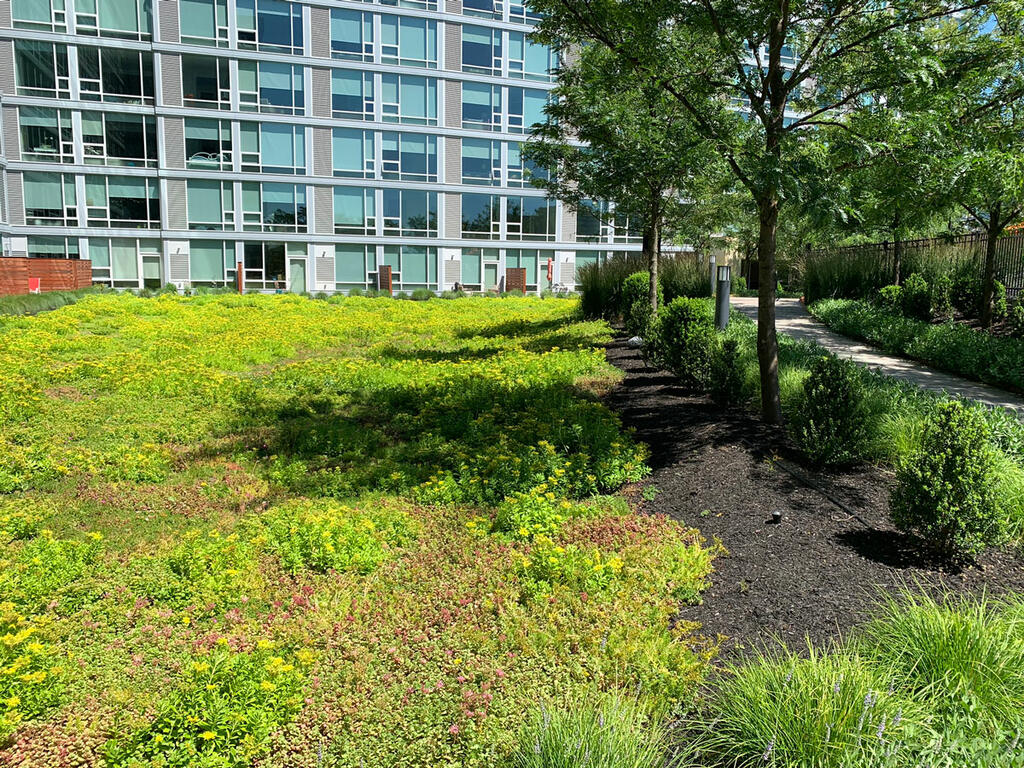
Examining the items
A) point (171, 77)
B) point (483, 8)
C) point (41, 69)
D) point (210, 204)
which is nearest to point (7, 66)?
point (41, 69)

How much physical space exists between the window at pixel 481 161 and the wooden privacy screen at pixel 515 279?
200 inches

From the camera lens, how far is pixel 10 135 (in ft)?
109

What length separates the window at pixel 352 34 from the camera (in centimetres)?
3634

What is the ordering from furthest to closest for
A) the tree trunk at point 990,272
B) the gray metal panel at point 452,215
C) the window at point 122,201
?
the gray metal panel at point 452,215 → the window at point 122,201 → the tree trunk at point 990,272

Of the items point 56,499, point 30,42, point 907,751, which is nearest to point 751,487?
point 907,751

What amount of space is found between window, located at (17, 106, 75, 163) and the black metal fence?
3468 cm

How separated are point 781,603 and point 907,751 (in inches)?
54.7

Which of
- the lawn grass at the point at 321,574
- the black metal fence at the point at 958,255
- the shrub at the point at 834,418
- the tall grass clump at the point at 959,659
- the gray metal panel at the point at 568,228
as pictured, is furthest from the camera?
the gray metal panel at the point at 568,228

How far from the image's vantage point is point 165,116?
113 ft

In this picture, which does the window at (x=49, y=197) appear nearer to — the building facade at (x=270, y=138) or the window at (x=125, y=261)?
the building facade at (x=270, y=138)

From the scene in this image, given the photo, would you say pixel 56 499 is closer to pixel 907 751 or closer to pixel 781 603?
pixel 781 603

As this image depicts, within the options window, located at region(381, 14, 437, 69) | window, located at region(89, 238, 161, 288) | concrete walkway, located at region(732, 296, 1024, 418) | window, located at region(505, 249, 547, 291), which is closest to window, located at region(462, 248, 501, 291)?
window, located at region(505, 249, 547, 291)

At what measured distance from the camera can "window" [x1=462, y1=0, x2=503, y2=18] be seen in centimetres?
3828

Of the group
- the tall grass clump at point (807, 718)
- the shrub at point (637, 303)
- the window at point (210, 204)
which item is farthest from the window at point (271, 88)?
the tall grass clump at point (807, 718)
